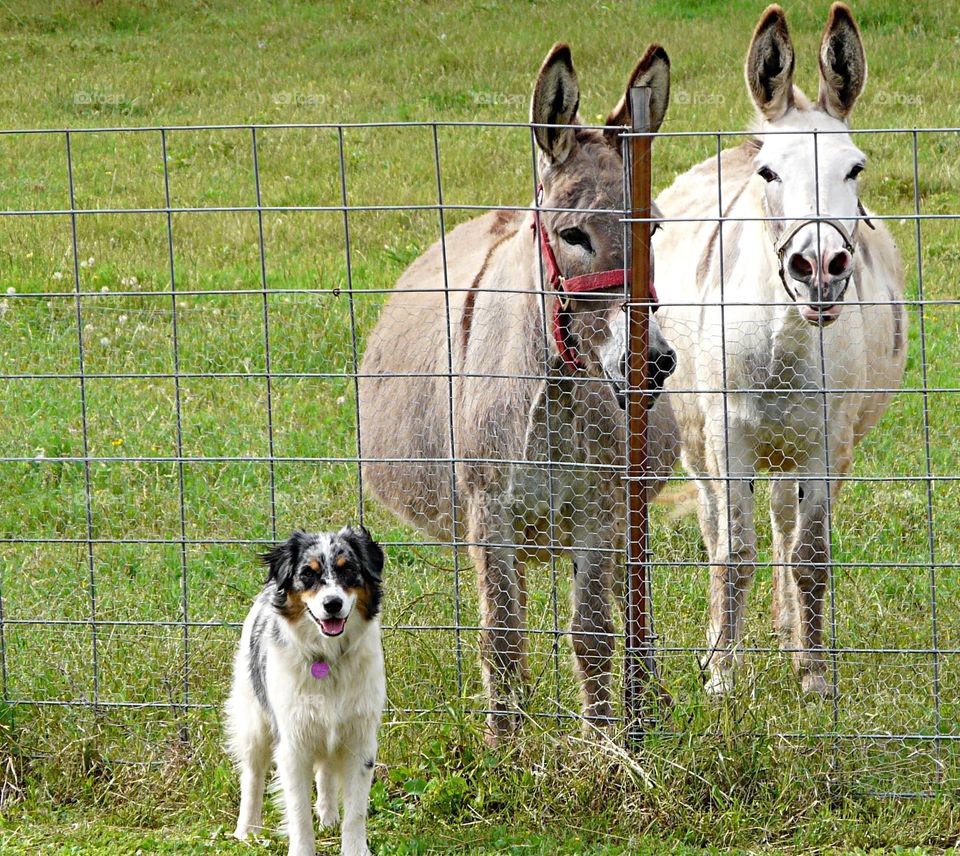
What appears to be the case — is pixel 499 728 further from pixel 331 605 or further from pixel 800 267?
pixel 800 267

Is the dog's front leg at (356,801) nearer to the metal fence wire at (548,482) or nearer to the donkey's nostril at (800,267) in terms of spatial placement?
the metal fence wire at (548,482)

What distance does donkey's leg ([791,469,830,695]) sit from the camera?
4.82 meters

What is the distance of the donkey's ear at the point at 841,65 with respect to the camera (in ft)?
14.4

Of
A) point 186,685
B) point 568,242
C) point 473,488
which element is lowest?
point 186,685

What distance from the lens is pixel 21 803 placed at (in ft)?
13.5

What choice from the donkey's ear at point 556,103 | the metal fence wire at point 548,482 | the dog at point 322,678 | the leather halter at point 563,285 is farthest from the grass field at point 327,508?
the donkey's ear at point 556,103

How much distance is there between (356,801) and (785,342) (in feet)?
7.22

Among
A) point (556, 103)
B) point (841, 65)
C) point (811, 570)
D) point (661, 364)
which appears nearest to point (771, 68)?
point (841, 65)

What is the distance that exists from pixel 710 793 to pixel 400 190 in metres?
8.39

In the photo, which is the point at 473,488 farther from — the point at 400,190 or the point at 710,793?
the point at 400,190

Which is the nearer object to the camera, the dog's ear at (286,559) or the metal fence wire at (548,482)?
the dog's ear at (286,559)

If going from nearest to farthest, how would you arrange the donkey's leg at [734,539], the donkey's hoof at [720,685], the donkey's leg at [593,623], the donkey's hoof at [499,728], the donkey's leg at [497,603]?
1. the donkey's hoof at [720,685]
2. the donkey's hoof at [499,728]
3. the donkey's leg at [497,603]
4. the donkey's leg at [593,623]
5. the donkey's leg at [734,539]

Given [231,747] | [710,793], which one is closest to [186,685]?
[231,747]

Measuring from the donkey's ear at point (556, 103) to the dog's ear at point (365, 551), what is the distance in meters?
1.36
